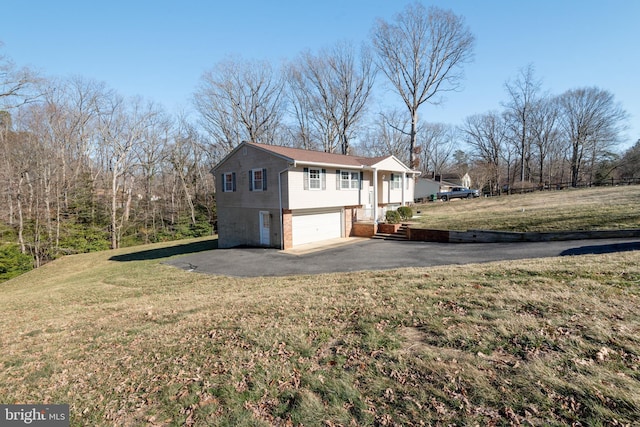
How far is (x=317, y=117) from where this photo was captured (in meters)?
34.8

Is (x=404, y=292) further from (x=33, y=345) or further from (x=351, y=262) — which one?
(x=33, y=345)

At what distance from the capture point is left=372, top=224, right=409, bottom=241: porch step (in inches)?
687

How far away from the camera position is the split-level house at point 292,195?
54.0ft

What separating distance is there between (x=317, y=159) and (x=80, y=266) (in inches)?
661

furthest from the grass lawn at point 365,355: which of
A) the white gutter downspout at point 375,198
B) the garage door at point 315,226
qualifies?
the white gutter downspout at point 375,198

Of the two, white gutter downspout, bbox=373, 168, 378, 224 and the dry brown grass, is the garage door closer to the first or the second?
white gutter downspout, bbox=373, 168, 378, 224

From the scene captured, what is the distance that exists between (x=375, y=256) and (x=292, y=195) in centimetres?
592

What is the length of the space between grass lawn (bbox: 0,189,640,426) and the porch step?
10310 mm

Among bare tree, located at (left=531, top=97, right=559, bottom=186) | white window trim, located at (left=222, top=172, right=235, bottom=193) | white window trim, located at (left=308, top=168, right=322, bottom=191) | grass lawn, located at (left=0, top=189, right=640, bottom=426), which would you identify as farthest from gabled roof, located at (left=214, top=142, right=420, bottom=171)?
bare tree, located at (left=531, top=97, right=559, bottom=186)

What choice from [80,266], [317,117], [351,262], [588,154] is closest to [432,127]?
[588,154]
